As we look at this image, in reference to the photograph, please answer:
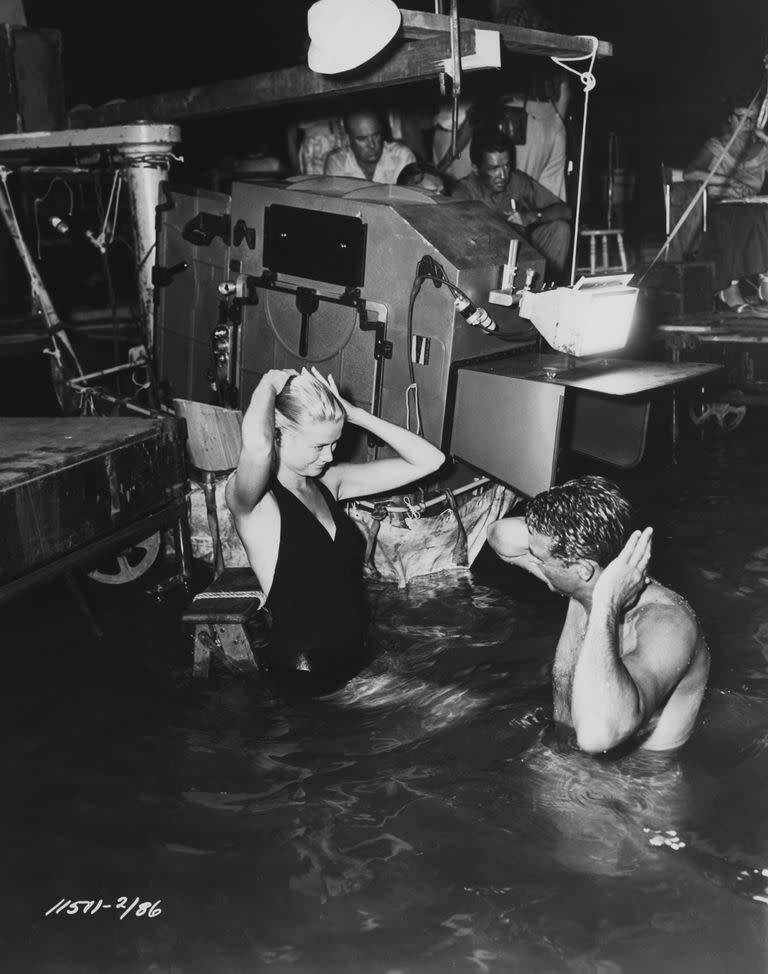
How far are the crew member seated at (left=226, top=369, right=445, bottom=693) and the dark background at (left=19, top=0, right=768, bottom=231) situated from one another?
253 inches

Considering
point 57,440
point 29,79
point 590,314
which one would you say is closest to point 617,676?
point 590,314

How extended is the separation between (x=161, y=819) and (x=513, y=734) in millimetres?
1684

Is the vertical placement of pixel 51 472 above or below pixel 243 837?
above

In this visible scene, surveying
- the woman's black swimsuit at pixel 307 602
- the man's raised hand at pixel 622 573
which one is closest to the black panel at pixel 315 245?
the woman's black swimsuit at pixel 307 602

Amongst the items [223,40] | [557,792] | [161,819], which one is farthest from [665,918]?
[223,40]

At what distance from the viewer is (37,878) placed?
3559 mm

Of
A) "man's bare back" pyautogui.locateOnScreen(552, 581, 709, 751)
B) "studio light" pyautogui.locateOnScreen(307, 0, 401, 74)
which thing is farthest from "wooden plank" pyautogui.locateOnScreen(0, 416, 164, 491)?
"man's bare back" pyautogui.locateOnScreen(552, 581, 709, 751)

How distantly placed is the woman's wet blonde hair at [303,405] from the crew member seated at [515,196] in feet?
14.5

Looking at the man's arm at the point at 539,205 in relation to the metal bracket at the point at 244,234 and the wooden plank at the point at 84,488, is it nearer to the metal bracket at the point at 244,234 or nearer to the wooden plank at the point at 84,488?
the metal bracket at the point at 244,234

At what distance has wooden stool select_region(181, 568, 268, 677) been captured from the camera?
4.58 metres

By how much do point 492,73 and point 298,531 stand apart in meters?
7.63

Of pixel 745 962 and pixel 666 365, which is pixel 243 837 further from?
pixel 666 365

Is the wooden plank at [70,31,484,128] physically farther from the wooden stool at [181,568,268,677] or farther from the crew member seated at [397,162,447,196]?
the wooden stool at [181,568,268,677]

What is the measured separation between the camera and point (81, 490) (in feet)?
16.2
